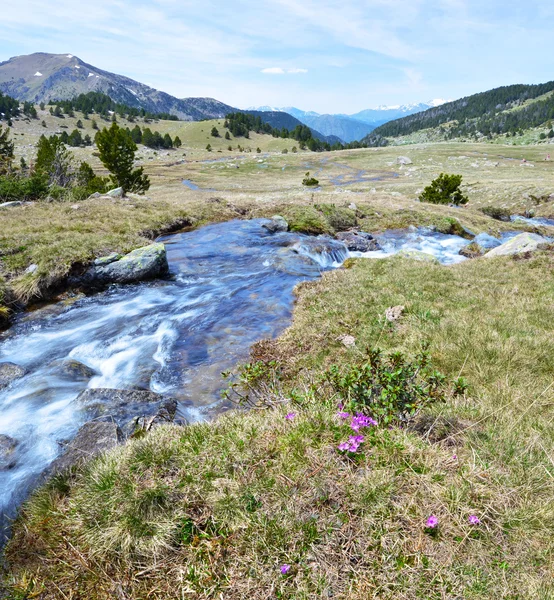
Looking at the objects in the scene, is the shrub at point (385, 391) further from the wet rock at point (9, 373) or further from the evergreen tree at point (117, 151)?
the evergreen tree at point (117, 151)

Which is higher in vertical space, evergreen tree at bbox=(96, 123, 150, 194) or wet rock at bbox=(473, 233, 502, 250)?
evergreen tree at bbox=(96, 123, 150, 194)

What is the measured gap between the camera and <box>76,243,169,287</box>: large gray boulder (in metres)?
15.4

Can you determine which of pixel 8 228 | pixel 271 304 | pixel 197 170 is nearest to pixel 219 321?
pixel 271 304

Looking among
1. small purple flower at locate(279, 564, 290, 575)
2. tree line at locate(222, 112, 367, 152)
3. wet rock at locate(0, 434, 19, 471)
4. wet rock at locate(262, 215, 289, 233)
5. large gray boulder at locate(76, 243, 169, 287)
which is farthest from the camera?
tree line at locate(222, 112, 367, 152)

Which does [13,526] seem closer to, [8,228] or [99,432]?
[99,432]

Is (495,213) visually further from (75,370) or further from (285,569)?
(285,569)

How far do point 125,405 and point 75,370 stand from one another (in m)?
3.12

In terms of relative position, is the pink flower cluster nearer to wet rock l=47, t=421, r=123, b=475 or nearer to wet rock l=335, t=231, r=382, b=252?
wet rock l=47, t=421, r=123, b=475

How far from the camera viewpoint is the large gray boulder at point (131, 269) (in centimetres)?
1539

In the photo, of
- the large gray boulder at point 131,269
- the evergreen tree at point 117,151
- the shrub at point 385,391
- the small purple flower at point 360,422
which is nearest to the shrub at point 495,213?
the large gray boulder at point 131,269

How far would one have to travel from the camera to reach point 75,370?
30.5 feet

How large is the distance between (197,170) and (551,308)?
302 feet

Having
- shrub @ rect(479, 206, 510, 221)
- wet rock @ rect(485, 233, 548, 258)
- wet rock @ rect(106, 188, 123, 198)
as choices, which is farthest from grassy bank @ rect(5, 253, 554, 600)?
shrub @ rect(479, 206, 510, 221)

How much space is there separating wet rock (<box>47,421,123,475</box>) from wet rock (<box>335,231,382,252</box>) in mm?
20238
